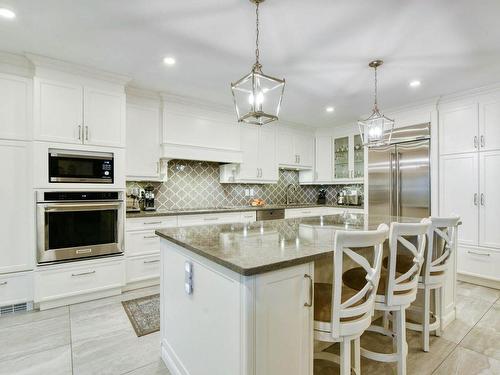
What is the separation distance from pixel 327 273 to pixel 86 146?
272cm

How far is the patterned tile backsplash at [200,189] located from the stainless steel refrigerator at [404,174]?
1022 millimetres

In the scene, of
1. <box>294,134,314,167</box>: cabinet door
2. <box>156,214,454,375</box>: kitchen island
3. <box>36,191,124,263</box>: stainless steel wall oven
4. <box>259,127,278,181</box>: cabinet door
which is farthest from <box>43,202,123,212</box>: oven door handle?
<box>294,134,314,167</box>: cabinet door

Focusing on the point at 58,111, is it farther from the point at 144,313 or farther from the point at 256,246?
the point at 256,246

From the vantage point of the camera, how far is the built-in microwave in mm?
2719

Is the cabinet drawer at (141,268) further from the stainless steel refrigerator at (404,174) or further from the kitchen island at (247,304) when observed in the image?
the stainless steel refrigerator at (404,174)

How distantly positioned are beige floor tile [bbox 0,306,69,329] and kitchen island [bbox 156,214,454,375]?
1701 mm

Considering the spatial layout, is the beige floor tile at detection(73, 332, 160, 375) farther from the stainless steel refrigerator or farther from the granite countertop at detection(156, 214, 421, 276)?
the stainless steel refrigerator

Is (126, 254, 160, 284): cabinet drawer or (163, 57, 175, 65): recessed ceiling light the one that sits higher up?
(163, 57, 175, 65): recessed ceiling light

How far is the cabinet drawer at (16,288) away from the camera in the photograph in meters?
2.60

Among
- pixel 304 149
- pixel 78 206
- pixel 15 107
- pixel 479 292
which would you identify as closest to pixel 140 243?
pixel 78 206

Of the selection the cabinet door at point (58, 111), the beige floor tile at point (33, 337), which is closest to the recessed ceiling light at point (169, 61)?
Result: the cabinet door at point (58, 111)

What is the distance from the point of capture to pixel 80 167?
2852 millimetres

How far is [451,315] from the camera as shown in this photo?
248cm

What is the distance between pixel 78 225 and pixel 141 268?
2.91 feet
